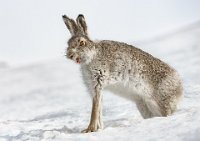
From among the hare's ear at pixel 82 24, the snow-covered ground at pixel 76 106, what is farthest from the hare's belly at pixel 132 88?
the hare's ear at pixel 82 24

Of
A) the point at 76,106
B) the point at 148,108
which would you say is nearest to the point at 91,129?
the point at 148,108

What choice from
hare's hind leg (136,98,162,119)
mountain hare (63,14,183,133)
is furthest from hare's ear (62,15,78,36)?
hare's hind leg (136,98,162,119)

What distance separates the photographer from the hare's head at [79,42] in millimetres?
9039

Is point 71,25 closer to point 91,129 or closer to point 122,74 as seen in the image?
point 122,74

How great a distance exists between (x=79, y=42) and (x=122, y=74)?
92cm

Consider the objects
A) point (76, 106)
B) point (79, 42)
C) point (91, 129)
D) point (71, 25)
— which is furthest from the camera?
point (76, 106)

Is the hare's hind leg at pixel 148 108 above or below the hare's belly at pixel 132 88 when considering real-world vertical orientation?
below

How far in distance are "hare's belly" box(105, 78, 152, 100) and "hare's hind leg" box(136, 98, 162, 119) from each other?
0.48 ft

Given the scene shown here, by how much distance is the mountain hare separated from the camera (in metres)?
9.12

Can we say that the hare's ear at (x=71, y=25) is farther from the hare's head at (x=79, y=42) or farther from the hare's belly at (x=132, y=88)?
the hare's belly at (x=132, y=88)

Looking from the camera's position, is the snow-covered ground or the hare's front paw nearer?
the snow-covered ground

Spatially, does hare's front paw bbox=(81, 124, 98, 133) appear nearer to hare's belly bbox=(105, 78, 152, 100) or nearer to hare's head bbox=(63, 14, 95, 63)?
hare's belly bbox=(105, 78, 152, 100)

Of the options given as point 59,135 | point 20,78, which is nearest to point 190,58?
point 20,78

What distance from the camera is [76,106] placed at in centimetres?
1492
